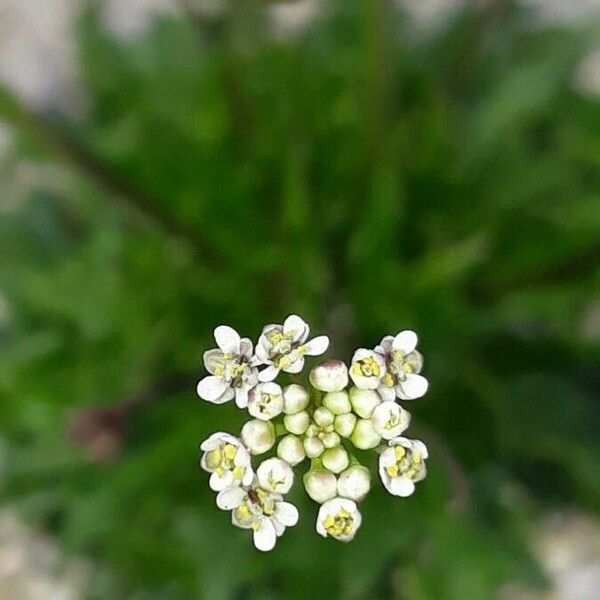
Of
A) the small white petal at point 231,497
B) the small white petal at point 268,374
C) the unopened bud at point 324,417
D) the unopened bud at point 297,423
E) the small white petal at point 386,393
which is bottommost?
the small white petal at point 231,497

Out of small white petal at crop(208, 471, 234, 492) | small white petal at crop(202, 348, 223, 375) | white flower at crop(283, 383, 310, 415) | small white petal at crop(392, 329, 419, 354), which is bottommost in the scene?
small white petal at crop(208, 471, 234, 492)

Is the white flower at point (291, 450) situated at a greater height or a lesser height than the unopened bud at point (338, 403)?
lesser

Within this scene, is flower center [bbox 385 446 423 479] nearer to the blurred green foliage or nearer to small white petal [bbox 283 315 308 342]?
small white petal [bbox 283 315 308 342]

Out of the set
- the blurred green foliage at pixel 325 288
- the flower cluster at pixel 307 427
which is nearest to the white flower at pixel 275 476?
the flower cluster at pixel 307 427

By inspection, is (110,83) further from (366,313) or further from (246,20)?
(366,313)

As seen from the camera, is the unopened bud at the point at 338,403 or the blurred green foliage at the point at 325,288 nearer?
the unopened bud at the point at 338,403

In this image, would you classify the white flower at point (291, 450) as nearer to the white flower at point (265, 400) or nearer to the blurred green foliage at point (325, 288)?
the white flower at point (265, 400)

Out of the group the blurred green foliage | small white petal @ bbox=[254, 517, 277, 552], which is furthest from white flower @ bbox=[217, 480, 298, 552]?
the blurred green foliage

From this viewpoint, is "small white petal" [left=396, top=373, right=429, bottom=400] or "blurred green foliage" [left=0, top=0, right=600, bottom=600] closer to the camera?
"small white petal" [left=396, top=373, right=429, bottom=400]
